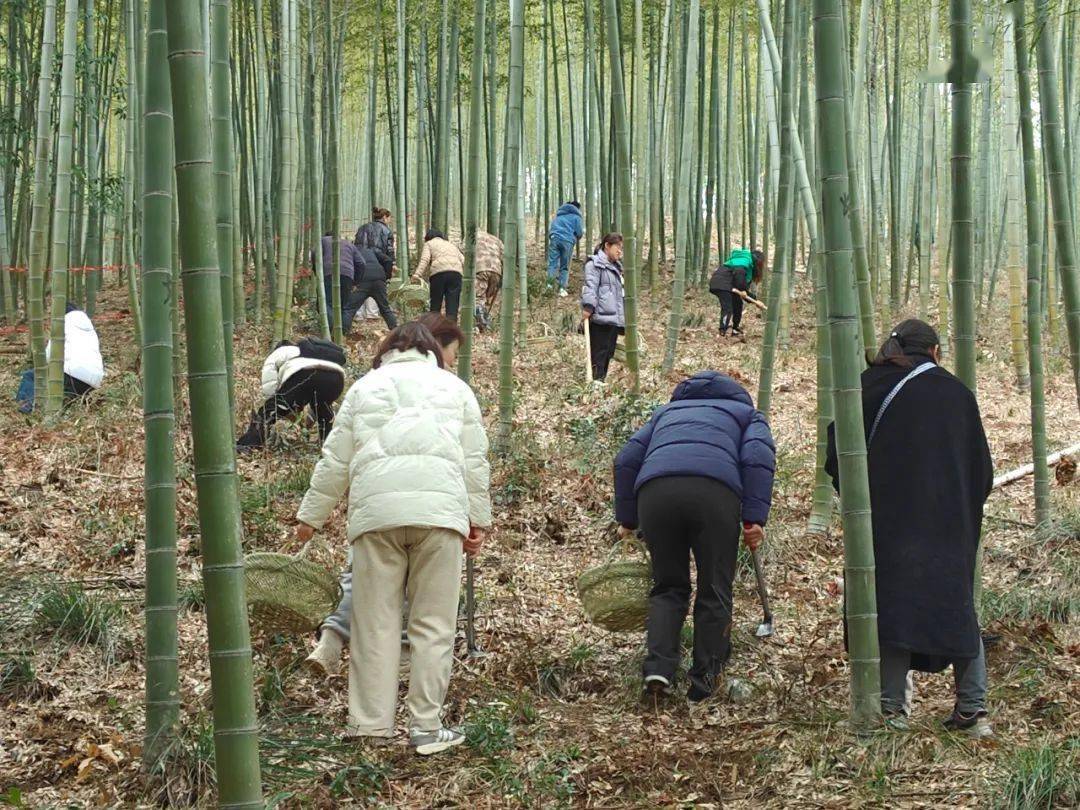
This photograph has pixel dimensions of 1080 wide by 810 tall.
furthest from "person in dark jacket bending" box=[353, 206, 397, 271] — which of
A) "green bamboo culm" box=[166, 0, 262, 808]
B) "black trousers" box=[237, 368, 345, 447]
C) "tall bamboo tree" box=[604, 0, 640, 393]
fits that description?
"green bamboo culm" box=[166, 0, 262, 808]

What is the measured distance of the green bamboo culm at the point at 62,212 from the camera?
6.43 metres

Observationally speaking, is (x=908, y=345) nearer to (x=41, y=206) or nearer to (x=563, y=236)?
(x=41, y=206)

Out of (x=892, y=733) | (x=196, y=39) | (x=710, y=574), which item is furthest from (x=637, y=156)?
(x=196, y=39)

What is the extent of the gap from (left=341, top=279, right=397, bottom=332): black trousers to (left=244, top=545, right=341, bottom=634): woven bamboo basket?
Result: 21.6 ft

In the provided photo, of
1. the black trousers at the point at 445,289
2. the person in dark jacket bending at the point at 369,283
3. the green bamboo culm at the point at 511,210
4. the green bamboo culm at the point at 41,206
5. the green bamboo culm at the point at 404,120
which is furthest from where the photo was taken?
the green bamboo culm at the point at 404,120

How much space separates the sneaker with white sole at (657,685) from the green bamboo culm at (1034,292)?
2185mm

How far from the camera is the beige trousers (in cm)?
344

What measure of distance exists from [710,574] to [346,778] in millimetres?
1418

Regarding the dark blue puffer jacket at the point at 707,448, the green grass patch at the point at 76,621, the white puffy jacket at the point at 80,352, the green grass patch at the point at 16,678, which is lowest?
the green grass patch at the point at 16,678

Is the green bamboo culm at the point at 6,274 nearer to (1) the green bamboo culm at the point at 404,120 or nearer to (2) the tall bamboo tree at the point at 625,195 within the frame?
(1) the green bamboo culm at the point at 404,120

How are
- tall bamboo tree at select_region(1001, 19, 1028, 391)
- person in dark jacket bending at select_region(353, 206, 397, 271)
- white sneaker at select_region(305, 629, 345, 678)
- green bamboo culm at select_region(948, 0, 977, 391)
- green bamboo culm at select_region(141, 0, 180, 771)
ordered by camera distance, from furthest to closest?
person in dark jacket bending at select_region(353, 206, 397, 271) < tall bamboo tree at select_region(1001, 19, 1028, 391) < white sneaker at select_region(305, 629, 345, 678) < green bamboo culm at select_region(948, 0, 977, 391) < green bamboo culm at select_region(141, 0, 180, 771)

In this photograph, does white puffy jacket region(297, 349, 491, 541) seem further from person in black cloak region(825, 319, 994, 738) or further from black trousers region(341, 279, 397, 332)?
black trousers region(341, 279, 397, 332)

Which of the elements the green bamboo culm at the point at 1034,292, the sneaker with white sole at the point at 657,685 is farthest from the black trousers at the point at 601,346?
the sneaker with white sole at the point at 657,685

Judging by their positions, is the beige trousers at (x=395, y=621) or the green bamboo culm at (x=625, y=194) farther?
the green bamboo culm at (x=625, y=194)
